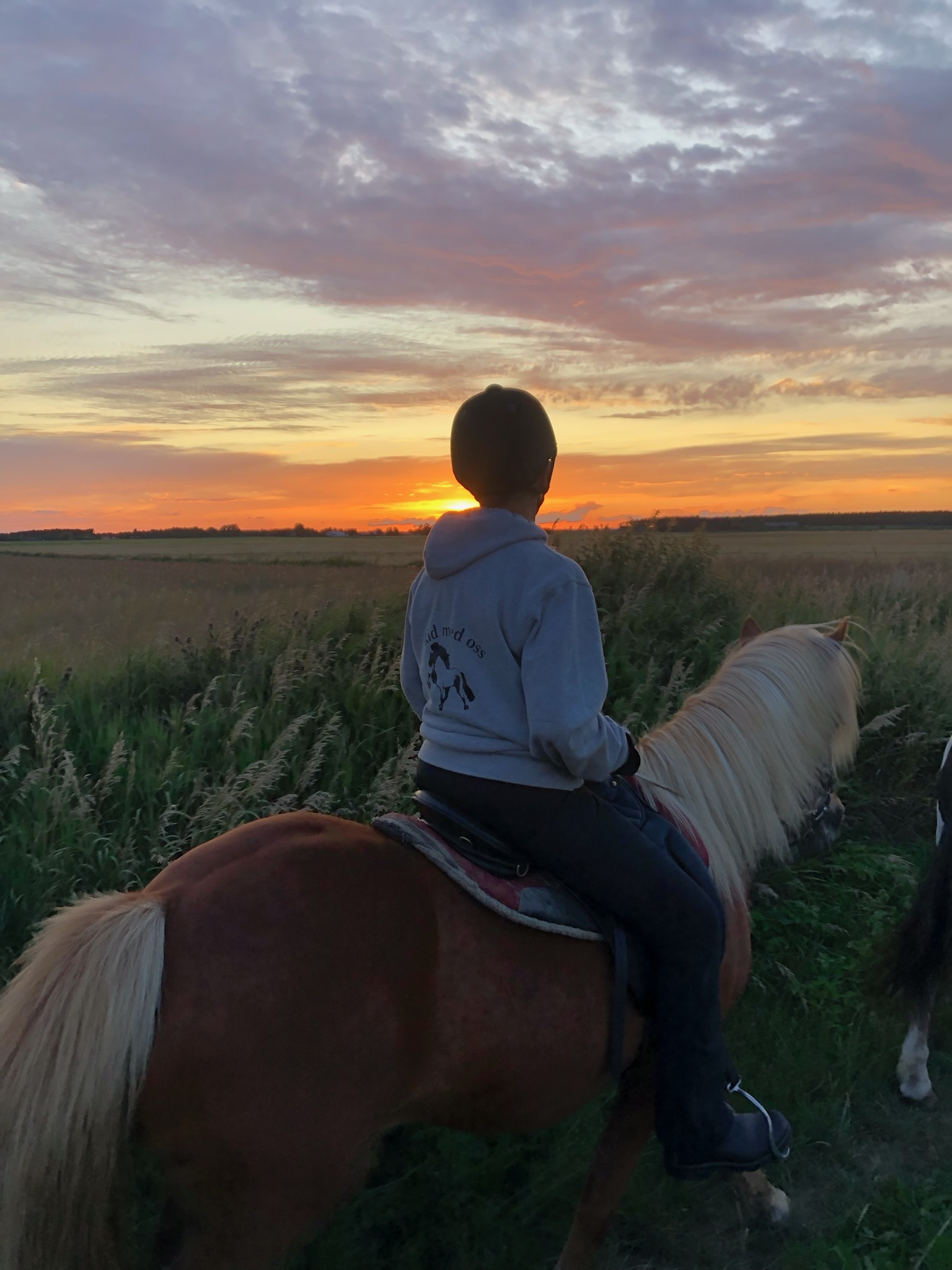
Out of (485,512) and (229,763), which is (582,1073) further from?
(229,763)

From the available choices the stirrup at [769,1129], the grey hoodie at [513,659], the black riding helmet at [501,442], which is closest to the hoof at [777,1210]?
the stirrup at [769,1129]

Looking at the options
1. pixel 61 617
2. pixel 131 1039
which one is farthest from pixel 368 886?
pixel 61 617

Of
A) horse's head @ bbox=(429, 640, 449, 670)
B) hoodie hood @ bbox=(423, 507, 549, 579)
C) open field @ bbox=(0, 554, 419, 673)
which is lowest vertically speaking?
open field @ bbox=(0, 554, 419, 673)

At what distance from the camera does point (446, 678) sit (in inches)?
90.2

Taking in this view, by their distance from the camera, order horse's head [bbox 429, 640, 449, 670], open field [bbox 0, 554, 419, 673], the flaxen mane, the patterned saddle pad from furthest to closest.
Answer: open field [bbox 0, 554, 419, 673] → the flaxen mane → horse's head [bbox 429, 640, 449, 670] → the patterned saddle pad

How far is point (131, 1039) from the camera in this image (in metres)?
1.78

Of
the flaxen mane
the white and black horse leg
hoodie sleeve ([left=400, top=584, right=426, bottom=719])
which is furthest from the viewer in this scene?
the white and black horse leg

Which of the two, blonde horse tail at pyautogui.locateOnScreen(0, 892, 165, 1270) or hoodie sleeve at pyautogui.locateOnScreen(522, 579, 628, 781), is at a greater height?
hoodie sleeve at pyautogui.locateOnScreen(522, 579, 628, 781)

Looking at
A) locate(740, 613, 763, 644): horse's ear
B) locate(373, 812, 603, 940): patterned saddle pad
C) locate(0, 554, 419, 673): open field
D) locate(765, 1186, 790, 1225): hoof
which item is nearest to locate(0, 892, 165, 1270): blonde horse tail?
locate(373, 812, 603, 940): patterned saddle pad

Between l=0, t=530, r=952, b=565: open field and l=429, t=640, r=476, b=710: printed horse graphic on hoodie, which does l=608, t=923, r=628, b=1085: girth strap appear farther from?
l=0, t=530, r=952, b=565: open field

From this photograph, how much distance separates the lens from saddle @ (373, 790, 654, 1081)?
7.16ft

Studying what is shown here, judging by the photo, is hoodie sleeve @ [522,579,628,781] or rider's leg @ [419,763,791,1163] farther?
rider's leg @ [419,763,791,1163]

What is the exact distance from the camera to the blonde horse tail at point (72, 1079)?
1755 mm

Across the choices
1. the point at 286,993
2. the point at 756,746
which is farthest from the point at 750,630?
the point at 286,993
